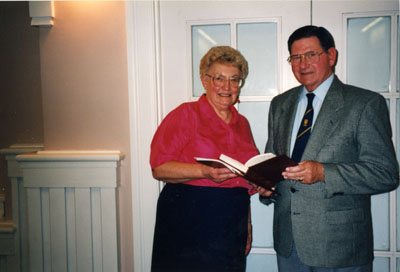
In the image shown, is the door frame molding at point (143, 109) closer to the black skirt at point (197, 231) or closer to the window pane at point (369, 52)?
the black skirt at point (197, 231)

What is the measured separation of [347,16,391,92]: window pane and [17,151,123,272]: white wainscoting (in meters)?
1.39

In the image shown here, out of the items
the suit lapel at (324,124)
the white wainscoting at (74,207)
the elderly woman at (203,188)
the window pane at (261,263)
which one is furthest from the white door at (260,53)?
the suit lapel at (324,124)

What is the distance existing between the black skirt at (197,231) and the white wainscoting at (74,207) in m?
0.46

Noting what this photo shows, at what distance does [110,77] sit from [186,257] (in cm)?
106

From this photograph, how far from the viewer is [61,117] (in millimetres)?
1738

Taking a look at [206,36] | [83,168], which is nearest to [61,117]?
[83,168]

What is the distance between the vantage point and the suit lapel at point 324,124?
1209 mm

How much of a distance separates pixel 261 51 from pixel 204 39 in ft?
1.10

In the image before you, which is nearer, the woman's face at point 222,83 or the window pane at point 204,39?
Result: the woman's face at point 222,83

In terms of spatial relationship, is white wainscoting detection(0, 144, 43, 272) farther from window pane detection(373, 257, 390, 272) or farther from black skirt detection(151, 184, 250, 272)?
window pane detection(373, 257, 390, 272)

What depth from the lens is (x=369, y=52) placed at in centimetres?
161

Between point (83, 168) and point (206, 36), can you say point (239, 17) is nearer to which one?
point (206, 36)

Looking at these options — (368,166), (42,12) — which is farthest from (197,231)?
(42,12)

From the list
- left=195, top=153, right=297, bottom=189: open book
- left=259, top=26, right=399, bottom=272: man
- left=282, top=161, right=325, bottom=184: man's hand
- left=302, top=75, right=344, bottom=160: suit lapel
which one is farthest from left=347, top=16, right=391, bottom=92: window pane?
left=195, top=153, right=297, bottom=189: open book
